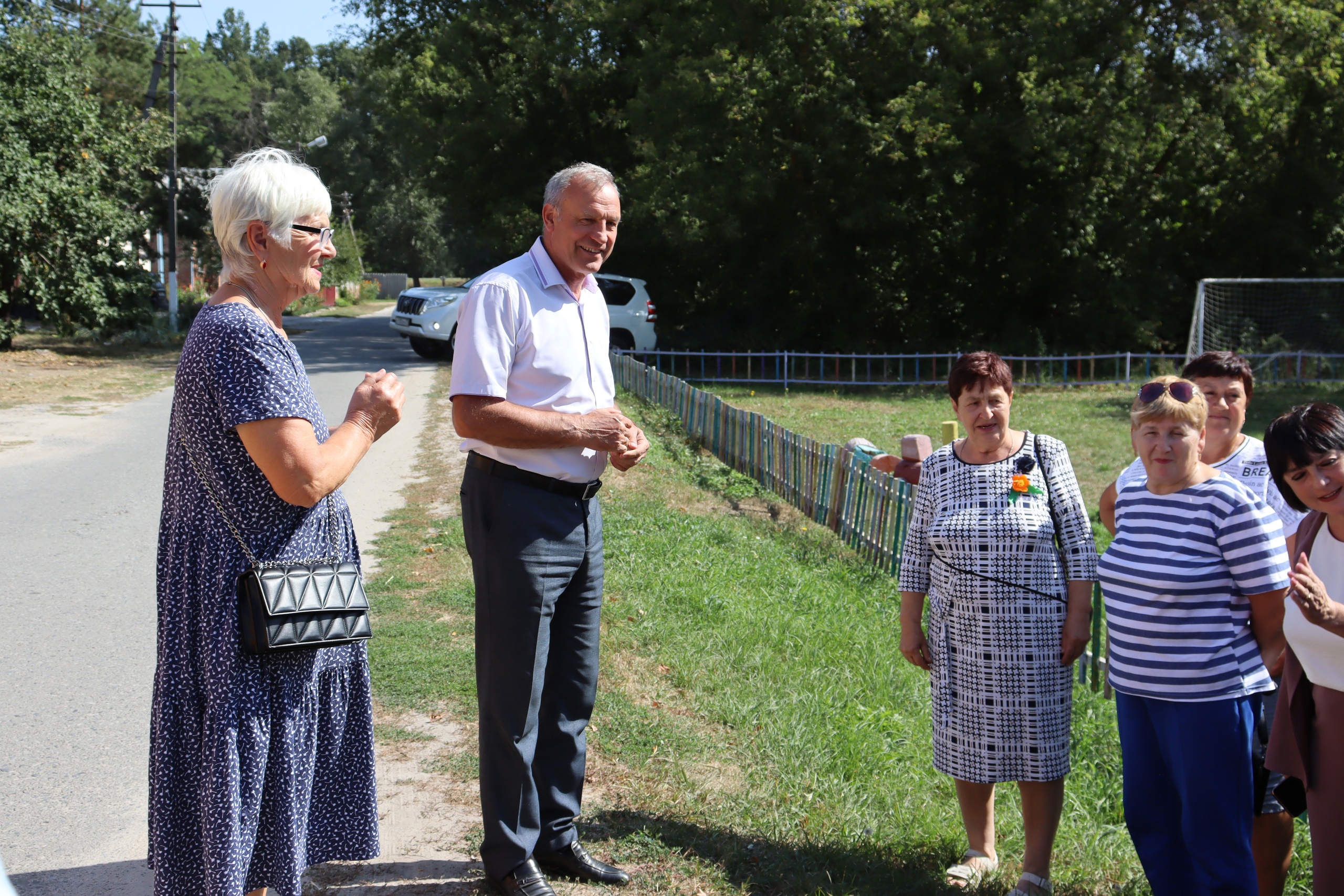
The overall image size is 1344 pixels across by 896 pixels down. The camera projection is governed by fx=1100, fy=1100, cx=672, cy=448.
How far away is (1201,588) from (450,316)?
61.2 ft

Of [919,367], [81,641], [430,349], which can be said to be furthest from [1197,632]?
[919,367]

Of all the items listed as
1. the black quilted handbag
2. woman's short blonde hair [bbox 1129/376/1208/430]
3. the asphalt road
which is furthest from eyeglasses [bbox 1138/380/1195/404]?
the asphalt road

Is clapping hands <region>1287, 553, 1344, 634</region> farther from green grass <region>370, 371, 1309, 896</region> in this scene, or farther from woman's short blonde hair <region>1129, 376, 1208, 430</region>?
green grass <region>370, 371, 1309, 896</region>

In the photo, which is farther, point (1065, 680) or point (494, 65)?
point (494, 65)

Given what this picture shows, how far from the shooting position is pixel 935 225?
2416 cm

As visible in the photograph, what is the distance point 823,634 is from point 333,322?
3292cm

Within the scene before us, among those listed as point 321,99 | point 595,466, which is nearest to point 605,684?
point 595,466

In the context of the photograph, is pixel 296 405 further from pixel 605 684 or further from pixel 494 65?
pixel 494 65

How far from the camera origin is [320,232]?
2500 mm

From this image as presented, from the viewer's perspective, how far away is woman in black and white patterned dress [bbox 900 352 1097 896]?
3377 millimetres

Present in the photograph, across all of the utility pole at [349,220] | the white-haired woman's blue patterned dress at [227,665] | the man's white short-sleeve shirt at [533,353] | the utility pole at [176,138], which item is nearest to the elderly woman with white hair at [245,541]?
the white-haired woman's blue patterned dress at [227,665]

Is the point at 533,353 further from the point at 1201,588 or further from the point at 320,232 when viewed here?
the point at 1201,588

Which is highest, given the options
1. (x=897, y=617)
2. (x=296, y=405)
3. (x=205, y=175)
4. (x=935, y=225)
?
(x=205, y=175)

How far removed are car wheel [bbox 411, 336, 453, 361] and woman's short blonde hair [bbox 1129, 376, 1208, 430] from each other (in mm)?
19107
